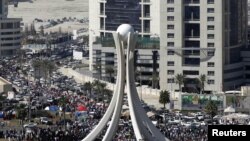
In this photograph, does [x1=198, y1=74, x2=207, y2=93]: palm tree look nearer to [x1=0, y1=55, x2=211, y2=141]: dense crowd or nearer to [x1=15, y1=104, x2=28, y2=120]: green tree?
[x1=0, y1=55, x2=211, y2=141]: dense crowd

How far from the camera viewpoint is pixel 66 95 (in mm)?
76188

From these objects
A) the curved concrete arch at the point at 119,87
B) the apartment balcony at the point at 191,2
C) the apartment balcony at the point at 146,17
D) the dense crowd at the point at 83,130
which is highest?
the apartment balcony at the point at 191,2

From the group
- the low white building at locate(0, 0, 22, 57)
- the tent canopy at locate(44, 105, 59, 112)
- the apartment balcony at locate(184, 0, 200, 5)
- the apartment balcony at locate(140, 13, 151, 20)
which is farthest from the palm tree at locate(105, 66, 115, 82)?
the low white building at locate(0, 0, 22, 57)

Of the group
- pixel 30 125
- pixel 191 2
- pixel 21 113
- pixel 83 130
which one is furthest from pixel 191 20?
pixel 83 130

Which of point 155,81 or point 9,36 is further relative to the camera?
point 9,36

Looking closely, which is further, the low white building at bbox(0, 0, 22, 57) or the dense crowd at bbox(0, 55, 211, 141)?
the low white building at bbox(0, 0, 22, 57)

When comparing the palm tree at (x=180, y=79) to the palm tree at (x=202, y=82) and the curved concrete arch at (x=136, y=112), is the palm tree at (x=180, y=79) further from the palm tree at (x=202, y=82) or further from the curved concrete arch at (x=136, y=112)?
the curved concrete arch at (x=136, y=112)

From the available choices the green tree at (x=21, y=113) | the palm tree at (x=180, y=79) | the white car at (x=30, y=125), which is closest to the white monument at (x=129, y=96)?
the white car at (x=30, y=125)

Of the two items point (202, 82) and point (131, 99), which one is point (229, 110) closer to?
point (202, 82)

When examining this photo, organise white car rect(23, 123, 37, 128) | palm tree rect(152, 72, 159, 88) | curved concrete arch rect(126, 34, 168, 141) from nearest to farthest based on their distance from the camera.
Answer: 1. curved concrete arch rect(126, 34, 168, 141)
2. white car rect(23, 123, 37, 128)
3. palm tree rect(152, 72, 159, 88)

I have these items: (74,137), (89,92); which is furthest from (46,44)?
(74,137)

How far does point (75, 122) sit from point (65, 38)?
7904 cm

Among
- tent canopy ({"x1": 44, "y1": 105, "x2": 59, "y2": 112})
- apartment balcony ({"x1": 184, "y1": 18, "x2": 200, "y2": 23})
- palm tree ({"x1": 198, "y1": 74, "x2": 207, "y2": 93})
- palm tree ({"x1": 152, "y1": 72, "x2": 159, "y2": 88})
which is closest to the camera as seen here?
tent canopy ({"x1": 44, "y1": 105, "x2": 59, "y2": 112})

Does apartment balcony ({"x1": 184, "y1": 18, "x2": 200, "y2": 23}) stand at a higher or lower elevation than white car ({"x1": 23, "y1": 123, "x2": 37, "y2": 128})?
higher
